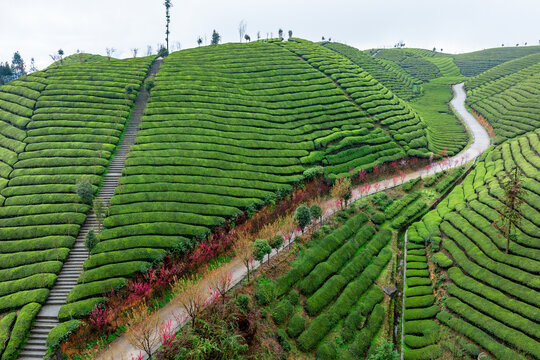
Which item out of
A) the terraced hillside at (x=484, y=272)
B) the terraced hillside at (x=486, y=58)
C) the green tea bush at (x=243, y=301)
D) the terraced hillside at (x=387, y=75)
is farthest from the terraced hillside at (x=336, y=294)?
the terraced hillside at (x=486, y=58)

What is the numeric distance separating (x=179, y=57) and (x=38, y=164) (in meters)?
48.8

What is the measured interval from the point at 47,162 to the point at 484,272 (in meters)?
56.9

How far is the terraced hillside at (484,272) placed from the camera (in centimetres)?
2675

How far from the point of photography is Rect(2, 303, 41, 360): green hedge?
2511cm

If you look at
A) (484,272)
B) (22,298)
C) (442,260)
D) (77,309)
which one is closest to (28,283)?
(22,298)

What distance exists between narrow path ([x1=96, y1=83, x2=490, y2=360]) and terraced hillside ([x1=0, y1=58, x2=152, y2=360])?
27.7 ft

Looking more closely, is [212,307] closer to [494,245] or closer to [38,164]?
[494,245]

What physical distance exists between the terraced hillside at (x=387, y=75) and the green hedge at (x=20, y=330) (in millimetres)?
106377

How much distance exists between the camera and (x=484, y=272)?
3191 cm

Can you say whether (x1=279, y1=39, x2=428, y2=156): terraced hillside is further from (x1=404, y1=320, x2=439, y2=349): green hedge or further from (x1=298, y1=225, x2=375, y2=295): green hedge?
(x1=404, y1=320, x2=439, y2=349): green hedge

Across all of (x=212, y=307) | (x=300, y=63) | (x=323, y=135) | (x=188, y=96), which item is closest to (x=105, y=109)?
(x=188, y=96)

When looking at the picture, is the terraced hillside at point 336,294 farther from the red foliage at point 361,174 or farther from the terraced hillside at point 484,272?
the red foliage at point 361,174

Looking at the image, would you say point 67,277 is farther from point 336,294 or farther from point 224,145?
point 224,145

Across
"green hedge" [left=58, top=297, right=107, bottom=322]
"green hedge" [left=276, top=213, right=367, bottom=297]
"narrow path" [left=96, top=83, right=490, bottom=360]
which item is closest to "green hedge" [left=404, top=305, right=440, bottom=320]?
"green hedge" [left=276, top=213, right=367, bottom=297]
